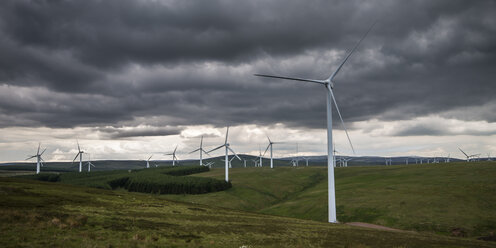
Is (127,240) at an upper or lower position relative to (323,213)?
upper

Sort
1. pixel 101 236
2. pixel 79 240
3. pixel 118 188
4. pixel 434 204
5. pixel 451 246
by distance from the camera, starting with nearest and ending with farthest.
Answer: pixel 79 240 < pixel 101 236 < pixel 451 246 < pixel 434 204 < pixel 118 188

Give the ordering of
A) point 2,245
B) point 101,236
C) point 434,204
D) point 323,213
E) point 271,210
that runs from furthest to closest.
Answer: point 271,210 < point 323,213 < point 434,204 < point 101,236 < point 2,245

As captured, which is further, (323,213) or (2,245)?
(323,213)


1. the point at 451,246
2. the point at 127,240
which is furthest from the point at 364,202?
the point at 127,240

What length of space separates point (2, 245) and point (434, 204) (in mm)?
93871

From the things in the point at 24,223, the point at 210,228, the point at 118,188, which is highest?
the point at 24,223

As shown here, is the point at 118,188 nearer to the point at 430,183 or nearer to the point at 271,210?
the point at 271,210

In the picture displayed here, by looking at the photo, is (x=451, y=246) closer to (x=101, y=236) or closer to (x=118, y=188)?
(x=101, y=236)

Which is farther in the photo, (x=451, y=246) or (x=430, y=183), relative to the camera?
(x=430, y=183)

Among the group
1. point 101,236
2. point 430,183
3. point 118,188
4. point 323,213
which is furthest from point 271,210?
point 118,188

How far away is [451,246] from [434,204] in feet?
180

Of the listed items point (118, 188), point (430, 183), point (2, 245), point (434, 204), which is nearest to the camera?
point (2, 245)

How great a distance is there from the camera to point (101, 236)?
2931 centimetres

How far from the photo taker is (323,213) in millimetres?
95812
